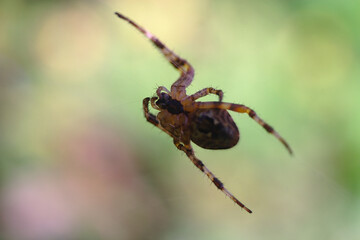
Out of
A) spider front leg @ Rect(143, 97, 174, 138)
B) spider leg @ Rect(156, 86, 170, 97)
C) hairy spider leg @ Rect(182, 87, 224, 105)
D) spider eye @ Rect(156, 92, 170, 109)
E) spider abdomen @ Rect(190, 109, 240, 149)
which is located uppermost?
spider leg @ Rect(156, 86, 170, 97)

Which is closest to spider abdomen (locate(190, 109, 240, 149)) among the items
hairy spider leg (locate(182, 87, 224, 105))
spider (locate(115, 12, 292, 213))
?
spider (locate(115, 12, 292, 213))

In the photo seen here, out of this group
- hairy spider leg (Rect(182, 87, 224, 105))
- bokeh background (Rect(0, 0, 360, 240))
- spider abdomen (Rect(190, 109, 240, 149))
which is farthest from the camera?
bokeh background (Rect(0, 0, 360, 240))

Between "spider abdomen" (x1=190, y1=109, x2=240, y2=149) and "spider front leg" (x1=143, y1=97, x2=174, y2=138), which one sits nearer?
"spider abdomen" (x1=190, y1=109, x2=240, y2=149)

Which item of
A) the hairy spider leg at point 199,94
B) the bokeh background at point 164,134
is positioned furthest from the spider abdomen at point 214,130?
the bokeh background at point 164,134

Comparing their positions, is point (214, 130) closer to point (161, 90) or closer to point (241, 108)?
point (241, 108)

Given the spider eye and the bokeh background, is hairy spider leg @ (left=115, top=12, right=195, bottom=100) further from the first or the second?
the bokeh background

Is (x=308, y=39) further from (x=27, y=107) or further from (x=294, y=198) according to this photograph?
(x=27, y=107)
